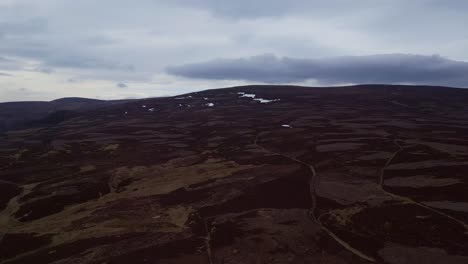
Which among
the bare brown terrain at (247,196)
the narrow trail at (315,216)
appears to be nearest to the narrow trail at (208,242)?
the bare brown terrain at (247,196)

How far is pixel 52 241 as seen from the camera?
128ft

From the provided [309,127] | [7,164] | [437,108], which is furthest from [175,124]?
[437,108]

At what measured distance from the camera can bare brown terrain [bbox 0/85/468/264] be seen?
33.1m

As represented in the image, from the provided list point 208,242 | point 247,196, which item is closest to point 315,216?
point 208,242

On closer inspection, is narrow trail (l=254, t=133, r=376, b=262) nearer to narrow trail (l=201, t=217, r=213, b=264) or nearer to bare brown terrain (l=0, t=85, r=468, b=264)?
bare brown terrain (l=0, t=85, r=468, b=264)

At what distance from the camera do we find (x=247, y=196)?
159ft

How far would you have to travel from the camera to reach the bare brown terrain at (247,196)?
3312 centimetres

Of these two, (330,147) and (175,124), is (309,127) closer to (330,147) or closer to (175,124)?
(330,147)

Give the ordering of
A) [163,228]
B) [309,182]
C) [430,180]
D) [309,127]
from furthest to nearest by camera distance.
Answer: [309,127], [309,182], [430,180], [163,228]

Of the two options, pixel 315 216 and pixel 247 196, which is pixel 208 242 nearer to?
pixel 315 216

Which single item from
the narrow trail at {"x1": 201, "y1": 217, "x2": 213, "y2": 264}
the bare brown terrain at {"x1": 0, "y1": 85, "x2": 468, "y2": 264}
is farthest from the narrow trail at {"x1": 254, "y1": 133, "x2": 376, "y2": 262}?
the narrow trail at {"x1": 201, "y1": 217, "x2": 213, "y2": 264}

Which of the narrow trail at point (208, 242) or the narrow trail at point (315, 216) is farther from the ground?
the narrow trail at point (315, 216)

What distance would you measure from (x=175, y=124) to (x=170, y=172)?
2709 inches

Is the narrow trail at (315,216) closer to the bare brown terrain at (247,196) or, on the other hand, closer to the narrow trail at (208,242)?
the bare brown terrain at (247,196)
